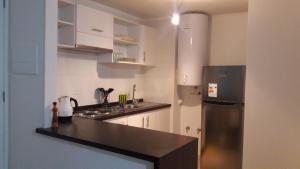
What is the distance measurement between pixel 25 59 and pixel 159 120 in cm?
221

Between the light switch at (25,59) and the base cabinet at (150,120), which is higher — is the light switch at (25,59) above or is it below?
above

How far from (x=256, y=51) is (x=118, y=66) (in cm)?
202

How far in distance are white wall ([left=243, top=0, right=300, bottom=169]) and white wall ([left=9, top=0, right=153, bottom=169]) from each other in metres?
1.60

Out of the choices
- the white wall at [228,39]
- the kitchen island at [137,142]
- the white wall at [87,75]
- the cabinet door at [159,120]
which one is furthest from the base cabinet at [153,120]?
the kitchen island at [137,142]

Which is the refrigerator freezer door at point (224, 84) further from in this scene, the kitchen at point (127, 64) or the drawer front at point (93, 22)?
the drawer front at point (93, 22)

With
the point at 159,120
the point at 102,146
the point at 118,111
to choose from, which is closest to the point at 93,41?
the point at 118,111

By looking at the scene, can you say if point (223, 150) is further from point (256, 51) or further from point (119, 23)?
point (119, 23)

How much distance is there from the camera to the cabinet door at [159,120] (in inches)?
134

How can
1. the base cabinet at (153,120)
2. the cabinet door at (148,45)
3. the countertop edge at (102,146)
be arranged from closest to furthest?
1. the countertop edge at (102,146)
2. the base cabinet at (153,120)
3. the cabinet door at (148,45)

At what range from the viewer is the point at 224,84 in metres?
3.10

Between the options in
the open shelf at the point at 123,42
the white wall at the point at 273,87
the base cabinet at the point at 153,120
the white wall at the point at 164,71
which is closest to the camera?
the white wall at the point at 273,87

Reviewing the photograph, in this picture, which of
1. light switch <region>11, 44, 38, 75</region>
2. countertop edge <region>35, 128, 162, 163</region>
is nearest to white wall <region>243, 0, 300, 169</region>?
countertop edge <region>35, 128, 162, 163</region>

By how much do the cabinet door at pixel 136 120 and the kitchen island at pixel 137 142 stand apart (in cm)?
121
